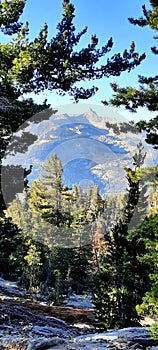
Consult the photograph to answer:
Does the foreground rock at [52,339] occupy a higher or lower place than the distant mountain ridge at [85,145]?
lower

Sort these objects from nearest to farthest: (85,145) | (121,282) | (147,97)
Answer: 1. (147,97)
2. (85,145)
3. (121,282)

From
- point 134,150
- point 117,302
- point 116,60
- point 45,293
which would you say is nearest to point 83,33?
point 116,60

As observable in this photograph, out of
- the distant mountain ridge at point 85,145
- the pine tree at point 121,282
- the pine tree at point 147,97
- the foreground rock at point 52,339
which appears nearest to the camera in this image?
the foreground rock at point 52,339

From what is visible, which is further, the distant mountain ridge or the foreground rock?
the distant mountain ridge

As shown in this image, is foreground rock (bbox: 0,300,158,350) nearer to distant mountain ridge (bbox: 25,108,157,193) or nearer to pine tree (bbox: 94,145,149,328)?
pine tree (bbox: 94,145,149,328)

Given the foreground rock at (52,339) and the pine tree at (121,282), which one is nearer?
the foreground rock at (52,339)

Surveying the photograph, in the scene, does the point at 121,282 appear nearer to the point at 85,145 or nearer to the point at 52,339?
the point at 85,145

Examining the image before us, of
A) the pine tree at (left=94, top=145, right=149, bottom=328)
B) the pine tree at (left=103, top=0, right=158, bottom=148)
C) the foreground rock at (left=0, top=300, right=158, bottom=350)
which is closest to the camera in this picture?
the foreground rock at (left=0, top=300, right=158, bottom=350)

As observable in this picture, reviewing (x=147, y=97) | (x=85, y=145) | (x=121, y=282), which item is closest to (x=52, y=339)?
(x=147, y=97)

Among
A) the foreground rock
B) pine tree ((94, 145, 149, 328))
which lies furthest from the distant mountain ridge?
the foreground rock

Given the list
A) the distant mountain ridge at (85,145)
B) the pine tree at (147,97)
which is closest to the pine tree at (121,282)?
the distant mountain ridge at (85,145)

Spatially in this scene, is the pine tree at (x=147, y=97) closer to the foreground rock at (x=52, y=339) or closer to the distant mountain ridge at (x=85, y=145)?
the distant mountain ridge at (x=85, y=145)

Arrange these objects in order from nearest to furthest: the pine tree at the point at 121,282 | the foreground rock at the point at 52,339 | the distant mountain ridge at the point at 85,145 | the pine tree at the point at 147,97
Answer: the foreground rock at the point at 52,339 < the pine tree at the point at 147,97 < the distant mountain ridge at the point at 85,145 < the pine tree at the point at 121,282
